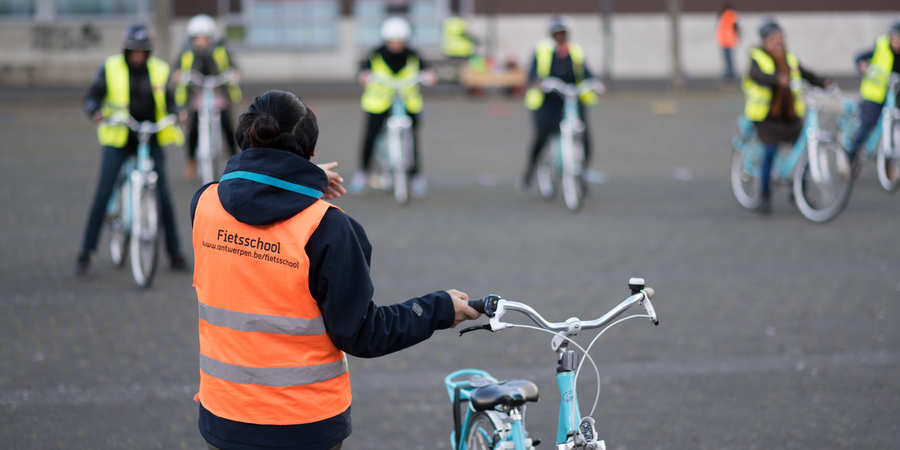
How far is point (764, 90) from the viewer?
34.2 feet

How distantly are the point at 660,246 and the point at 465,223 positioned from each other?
2123 millimetres

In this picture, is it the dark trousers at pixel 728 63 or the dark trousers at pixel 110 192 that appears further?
the dark trousers at pixel 728 63

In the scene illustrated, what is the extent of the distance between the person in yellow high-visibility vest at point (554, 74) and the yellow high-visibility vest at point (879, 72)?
10.5ft

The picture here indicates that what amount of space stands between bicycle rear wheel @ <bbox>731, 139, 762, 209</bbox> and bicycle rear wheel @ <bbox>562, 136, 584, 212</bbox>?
170cm

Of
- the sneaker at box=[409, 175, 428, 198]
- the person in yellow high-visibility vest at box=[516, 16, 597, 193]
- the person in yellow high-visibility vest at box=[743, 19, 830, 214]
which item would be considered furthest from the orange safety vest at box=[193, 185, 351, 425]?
the sneaker at box=[409, 175, 428, 198]

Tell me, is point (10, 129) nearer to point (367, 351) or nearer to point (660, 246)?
point (660, 246)

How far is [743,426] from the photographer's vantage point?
16.8 ft

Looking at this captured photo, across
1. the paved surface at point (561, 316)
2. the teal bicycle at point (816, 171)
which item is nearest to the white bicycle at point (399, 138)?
the paved surface at point (561, 316)

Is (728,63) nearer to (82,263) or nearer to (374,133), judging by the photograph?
(374,133)

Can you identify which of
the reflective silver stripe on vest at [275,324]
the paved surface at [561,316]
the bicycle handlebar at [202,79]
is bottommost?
the paved surface at [561,316]

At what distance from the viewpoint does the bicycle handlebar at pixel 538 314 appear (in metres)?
3.02

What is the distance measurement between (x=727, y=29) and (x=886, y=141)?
1851 centimetres

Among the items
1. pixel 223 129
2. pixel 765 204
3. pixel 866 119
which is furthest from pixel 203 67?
pixel 866 119

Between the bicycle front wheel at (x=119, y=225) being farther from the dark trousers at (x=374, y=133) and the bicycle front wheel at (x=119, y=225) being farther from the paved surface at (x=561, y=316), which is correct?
the dark trousers at (x=374, y=133)
